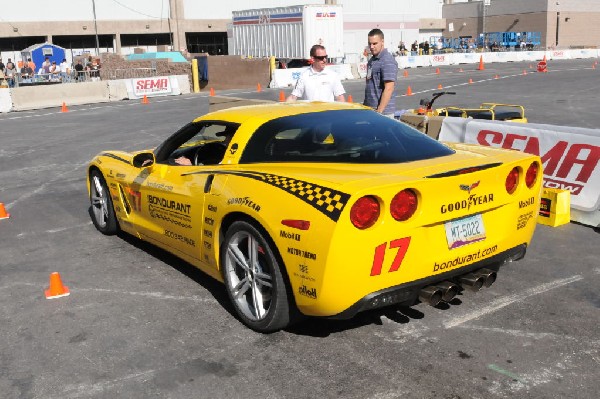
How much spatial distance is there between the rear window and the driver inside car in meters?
0.29

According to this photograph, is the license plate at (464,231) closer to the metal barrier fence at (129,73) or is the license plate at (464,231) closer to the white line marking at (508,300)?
the white line marking at (508,300)

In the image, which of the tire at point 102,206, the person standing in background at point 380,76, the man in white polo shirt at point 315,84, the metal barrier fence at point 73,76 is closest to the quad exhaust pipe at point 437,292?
the tire at point 102,206

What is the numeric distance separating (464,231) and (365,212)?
2.55ft

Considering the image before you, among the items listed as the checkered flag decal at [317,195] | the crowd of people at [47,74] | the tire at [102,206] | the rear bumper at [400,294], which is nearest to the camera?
the checkered flag decal at [317,195]

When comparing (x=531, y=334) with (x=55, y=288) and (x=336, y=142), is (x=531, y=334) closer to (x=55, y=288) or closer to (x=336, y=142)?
(x=336, y=142)

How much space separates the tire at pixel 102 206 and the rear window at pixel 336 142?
105 inches

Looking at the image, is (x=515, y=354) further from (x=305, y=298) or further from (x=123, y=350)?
(x=123, y=350)

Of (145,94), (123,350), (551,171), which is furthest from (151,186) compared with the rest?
(145,94)

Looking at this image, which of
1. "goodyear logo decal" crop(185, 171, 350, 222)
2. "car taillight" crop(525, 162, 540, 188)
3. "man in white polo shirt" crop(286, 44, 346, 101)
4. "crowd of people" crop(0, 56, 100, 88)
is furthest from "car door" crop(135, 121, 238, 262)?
"crowd of people" crop(0, 56, 100, 88)

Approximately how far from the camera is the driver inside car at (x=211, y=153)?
16.2ft

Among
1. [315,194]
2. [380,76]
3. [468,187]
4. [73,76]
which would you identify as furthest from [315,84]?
[73,76]

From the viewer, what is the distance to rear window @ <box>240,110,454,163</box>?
446 cm

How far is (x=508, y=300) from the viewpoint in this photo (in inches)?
194

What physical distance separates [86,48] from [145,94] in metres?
32.5
